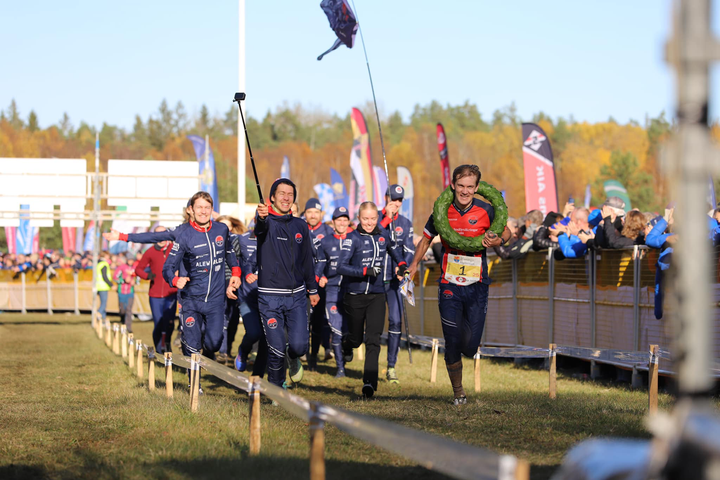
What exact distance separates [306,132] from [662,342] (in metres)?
131

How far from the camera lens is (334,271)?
43.1 ft

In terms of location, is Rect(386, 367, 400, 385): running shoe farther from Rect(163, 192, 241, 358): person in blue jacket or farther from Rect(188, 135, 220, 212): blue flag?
Rect(188, 135, 220, 212): blue flag

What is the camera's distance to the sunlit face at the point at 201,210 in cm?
1003

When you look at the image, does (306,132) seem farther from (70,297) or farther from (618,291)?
(618,291)

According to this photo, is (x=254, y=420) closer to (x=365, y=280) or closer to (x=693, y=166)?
(x=693, y=166)

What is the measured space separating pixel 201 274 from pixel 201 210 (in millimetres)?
721

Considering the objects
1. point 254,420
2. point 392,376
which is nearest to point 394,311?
point 392,376

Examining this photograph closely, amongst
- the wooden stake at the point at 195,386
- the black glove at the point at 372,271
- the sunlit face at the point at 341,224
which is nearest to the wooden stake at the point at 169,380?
the wooden stake at the point at 195,386

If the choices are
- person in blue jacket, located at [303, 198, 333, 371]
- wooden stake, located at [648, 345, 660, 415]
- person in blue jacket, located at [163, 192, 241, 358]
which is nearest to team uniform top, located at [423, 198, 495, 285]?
wooden stake, located at [648, 345, 660, 415]

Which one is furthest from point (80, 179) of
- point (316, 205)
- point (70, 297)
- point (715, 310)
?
point (715, 310)

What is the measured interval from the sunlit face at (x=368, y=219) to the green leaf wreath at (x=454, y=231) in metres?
2.30

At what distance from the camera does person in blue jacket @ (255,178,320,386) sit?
28.7 feet

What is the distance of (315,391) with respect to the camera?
10484mm

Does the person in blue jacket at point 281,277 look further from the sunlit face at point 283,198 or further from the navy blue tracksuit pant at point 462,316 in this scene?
the navy blue tracksuit pant at point 462,316
